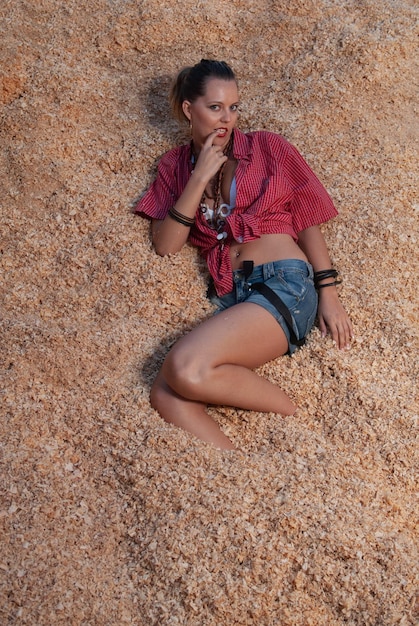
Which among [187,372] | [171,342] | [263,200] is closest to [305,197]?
[263,200]

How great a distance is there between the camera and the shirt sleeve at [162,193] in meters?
3.38

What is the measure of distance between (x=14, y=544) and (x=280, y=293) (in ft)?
4.26

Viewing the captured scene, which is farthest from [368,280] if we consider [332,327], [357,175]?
[357,175]

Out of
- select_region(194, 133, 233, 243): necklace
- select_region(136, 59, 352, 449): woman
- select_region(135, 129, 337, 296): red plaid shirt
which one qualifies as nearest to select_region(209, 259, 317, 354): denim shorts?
select_region(136, 59, 352, 449): woman

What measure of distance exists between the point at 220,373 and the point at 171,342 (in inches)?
17.7

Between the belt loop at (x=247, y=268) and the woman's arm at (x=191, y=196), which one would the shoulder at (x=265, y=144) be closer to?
the woman's arm at (x=191, y=196)

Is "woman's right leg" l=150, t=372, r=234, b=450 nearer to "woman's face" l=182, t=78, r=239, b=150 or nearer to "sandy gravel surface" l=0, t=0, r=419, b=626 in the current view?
"sandy gravel surface" l=0, t=0, r=419, b=626

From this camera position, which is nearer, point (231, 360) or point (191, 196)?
point (231, 360)

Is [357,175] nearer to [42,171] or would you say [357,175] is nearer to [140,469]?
[42,171]

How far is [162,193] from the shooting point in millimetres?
3406

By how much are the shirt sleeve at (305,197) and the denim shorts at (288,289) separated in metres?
0.21

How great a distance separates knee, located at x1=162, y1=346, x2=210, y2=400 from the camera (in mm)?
2717

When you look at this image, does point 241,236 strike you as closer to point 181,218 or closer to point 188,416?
point 181,218

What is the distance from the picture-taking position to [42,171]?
11.9 feet
